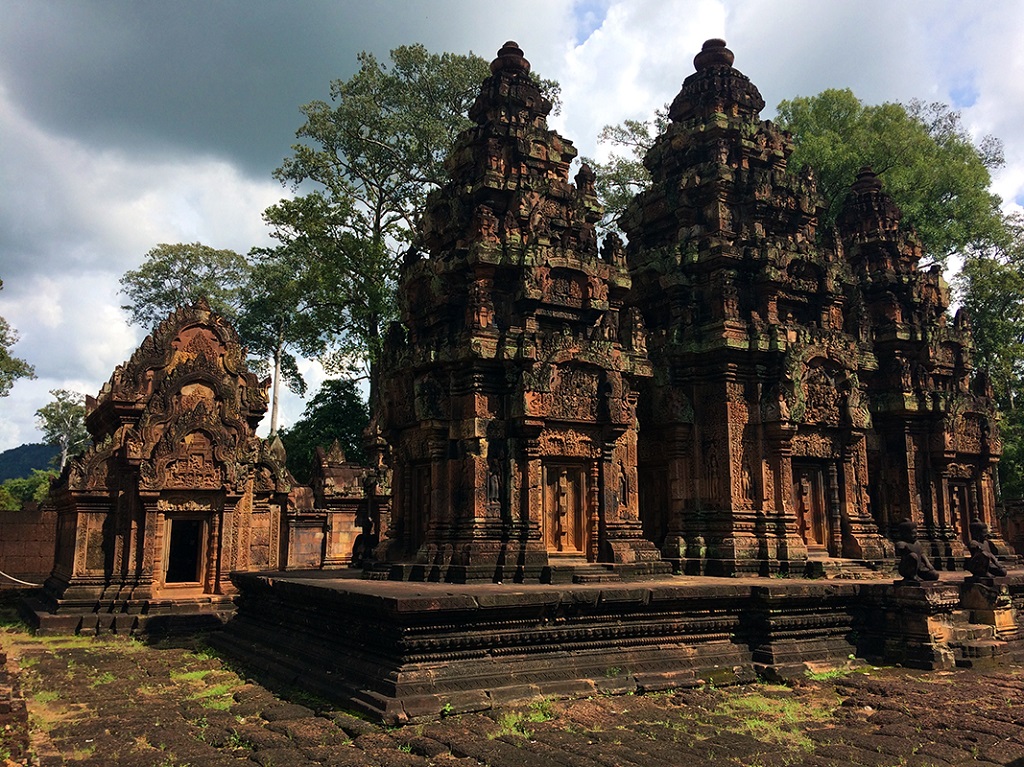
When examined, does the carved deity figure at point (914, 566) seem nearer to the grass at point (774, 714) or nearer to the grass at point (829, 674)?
the grass at point (829, 674)

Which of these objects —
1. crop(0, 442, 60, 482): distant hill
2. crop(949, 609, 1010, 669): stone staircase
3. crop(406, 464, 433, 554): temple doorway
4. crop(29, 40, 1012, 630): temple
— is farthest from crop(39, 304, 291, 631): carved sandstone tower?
crop(0, 442, 60, 482): distant hill

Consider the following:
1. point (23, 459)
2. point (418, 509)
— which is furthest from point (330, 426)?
point (23, 459)

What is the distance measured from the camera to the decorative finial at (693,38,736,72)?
52.2ft

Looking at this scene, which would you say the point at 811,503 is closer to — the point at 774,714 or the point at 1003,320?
the point at 774,714

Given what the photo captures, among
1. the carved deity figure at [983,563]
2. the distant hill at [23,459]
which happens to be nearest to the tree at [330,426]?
the carved deity figure at [983,563]

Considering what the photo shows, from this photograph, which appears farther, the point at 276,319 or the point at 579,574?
the point at 276,319

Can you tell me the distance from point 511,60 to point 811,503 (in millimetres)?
8825

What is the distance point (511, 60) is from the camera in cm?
1323

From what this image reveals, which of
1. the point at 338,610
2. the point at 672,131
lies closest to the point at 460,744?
the point at 338,610

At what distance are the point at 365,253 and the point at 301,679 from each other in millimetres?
18926

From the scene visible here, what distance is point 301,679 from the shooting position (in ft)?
28.2

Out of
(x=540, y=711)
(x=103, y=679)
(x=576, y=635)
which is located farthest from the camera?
(x=103, y=679)

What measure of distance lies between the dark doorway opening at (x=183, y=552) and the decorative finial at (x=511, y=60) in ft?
32.7

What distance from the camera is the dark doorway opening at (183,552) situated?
53.0 feet
